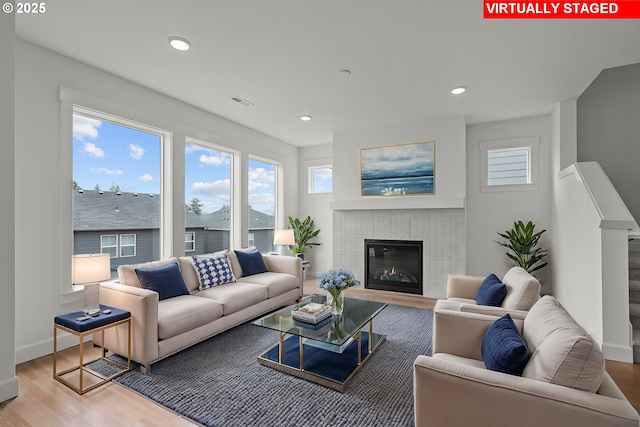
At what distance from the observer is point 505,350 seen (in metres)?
1.51

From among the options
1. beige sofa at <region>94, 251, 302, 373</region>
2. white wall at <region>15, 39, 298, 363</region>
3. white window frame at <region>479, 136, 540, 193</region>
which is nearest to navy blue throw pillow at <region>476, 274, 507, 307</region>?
beige sofa at <region>94, 251, 302, 373</region>

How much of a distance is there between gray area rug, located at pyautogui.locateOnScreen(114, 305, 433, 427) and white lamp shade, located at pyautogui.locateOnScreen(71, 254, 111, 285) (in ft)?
2.78

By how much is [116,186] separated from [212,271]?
1.50 meters

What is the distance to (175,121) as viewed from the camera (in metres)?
4.09

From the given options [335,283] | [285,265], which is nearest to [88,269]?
[335,283]

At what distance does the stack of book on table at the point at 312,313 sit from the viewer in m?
2.70

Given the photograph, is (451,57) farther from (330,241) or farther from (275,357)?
(330,241)

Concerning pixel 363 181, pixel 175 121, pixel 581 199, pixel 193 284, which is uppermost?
pixel 175 121

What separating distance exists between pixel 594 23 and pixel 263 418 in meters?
3.83

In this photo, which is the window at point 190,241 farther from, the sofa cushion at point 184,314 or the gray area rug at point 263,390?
the gray area rug at point 263,390

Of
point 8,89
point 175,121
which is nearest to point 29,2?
point 8,89

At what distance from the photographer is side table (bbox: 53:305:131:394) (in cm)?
227

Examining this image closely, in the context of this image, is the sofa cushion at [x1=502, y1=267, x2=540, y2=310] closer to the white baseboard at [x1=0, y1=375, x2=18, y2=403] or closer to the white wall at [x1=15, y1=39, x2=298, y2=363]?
the white baseboard at [x1=0, y1=375, x2=18, y2=403]

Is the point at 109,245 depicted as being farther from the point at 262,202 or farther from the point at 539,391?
the point at 539,391
